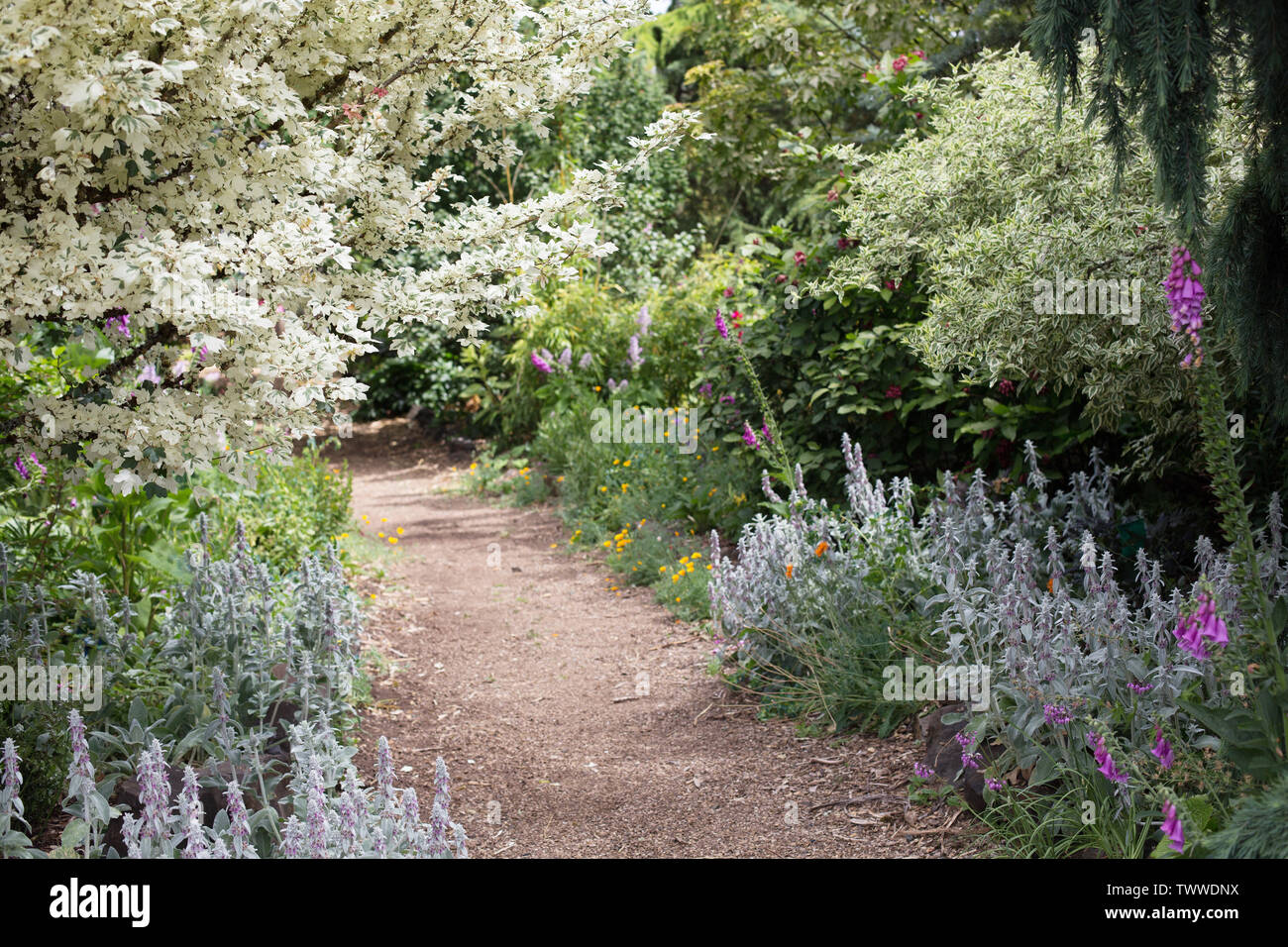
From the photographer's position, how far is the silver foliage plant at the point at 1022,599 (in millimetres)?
2846

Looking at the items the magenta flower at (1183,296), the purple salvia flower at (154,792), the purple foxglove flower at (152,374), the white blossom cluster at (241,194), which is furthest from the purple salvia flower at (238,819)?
the magenta flower at (1183,296)

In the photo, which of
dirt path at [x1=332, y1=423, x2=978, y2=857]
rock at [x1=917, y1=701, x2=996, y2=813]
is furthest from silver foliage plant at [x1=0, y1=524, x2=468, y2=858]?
rock at [x1=917, y1=701, x2=996, y2=813]

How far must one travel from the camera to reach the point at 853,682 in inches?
157

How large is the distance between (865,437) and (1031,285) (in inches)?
87.7

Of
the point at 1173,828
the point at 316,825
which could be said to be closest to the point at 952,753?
the point at 1173,828

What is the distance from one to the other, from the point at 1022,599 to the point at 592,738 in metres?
1.91

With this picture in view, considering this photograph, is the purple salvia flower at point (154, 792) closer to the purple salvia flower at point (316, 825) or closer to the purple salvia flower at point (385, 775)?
the purple salvia flower at point (316, 825)

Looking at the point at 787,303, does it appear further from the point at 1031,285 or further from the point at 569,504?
the point at 569,504

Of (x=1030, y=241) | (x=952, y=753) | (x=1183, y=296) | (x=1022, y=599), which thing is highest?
(x=1030, y=241)

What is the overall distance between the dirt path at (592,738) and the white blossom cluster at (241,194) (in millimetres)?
1614

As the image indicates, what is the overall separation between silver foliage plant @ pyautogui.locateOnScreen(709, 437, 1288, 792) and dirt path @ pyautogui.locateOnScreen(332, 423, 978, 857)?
0.41 meters

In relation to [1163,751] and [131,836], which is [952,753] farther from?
[131,836]

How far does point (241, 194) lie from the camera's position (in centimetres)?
277
